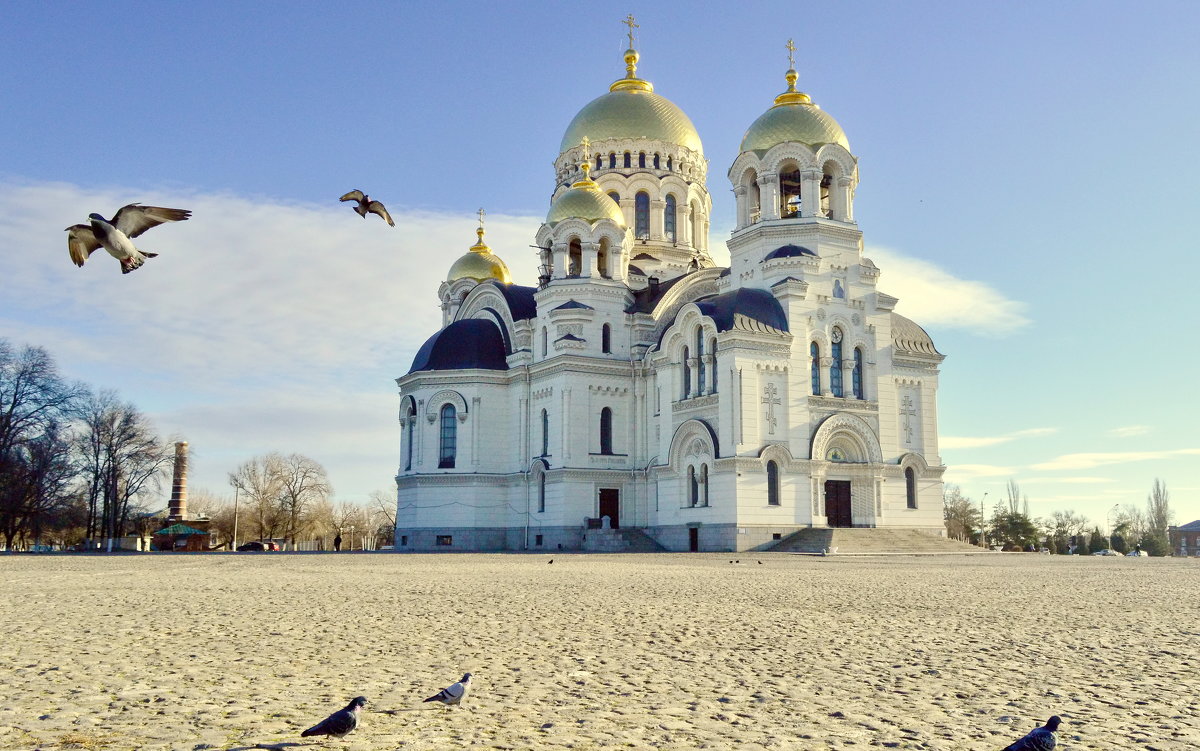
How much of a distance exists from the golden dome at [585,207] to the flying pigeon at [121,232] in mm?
37641

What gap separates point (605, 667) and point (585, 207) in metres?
38.2

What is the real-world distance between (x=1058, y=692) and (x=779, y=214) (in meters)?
35.9

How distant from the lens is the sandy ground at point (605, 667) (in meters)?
6.66

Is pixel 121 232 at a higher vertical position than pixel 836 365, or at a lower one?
lower

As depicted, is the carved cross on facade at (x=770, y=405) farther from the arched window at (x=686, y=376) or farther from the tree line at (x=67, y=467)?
the tree line at (x=67, y=467)

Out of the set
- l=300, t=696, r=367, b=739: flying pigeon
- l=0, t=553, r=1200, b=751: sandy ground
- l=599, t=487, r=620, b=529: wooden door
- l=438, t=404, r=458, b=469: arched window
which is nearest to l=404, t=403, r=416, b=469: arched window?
l=438, t=404, r=458, b=469: arched window

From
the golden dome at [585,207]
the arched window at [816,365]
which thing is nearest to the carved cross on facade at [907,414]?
the arched window at [816,365]

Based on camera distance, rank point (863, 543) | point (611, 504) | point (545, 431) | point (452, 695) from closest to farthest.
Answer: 1. point (452, 695)
2. point (863, 543)
3. point (611, 504)
4. point (545, 431)

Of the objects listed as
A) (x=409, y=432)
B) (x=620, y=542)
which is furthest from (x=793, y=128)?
(x=409, y=432)

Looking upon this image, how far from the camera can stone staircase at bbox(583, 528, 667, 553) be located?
42.3 m

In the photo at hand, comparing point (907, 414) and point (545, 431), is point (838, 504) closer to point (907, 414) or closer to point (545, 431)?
point (907, 414)

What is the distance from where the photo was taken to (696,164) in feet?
173

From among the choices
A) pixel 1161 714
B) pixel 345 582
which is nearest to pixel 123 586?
pixel 345 582

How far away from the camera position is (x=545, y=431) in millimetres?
46812
